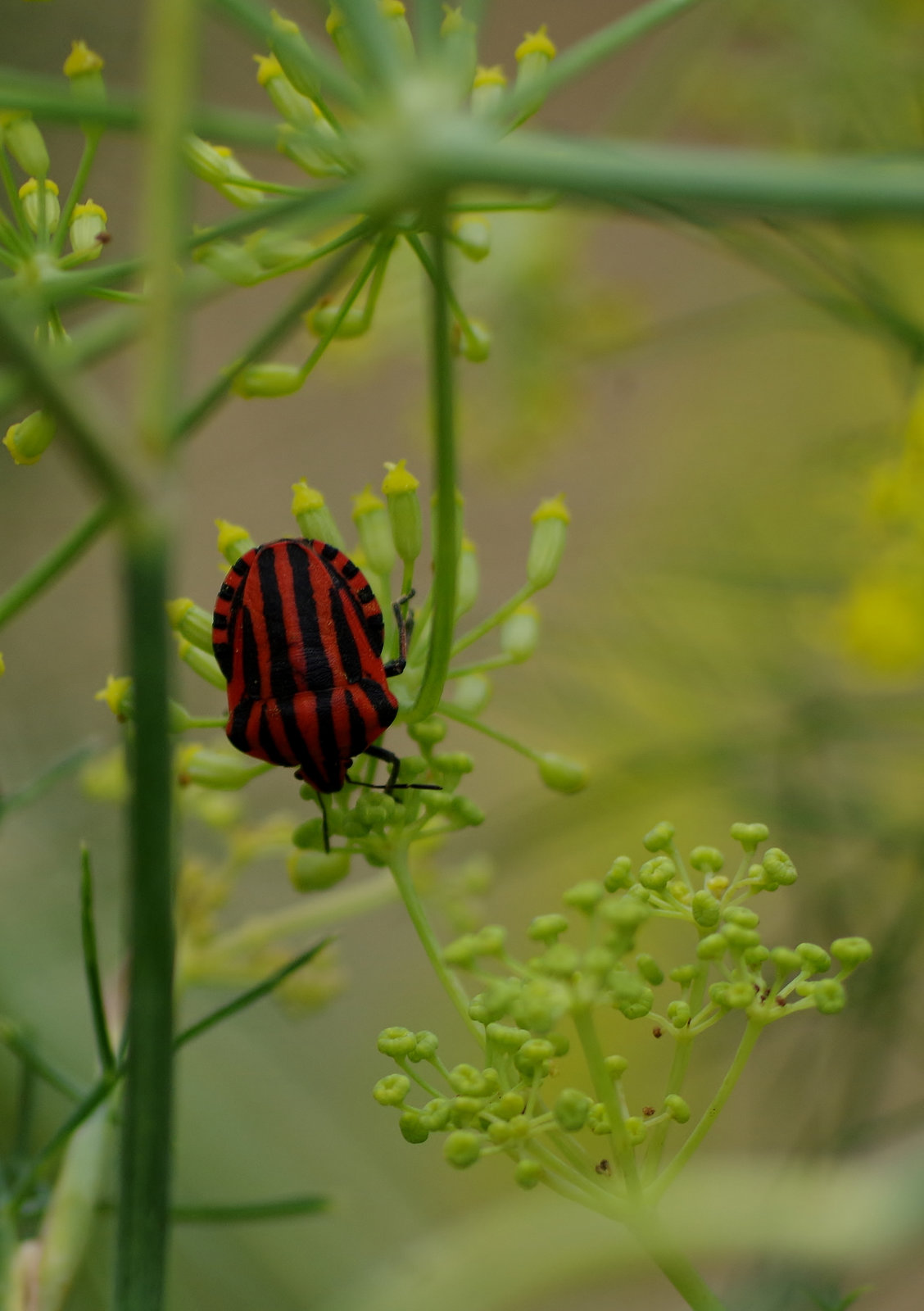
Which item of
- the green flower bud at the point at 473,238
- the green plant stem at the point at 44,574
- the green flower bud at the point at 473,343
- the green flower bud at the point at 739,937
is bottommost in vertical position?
the green flower bud at the point at 739,937

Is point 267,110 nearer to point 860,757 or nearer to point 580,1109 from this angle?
Answer: point 860,757

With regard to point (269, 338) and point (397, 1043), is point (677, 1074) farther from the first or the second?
point (269, 338)

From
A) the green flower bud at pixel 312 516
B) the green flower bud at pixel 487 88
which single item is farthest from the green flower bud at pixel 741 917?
the green flower bud at pixel 487 88

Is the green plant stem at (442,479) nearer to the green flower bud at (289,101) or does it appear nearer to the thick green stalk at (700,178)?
the thick green stalk at (700,178)

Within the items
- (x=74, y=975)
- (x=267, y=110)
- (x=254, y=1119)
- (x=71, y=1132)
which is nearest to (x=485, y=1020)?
(x=71, y=1132)

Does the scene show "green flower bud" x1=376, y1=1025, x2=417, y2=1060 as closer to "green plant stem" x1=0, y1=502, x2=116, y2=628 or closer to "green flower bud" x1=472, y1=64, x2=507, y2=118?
"green plant stem" x1=0, y1=502, x2=116, y2=628
